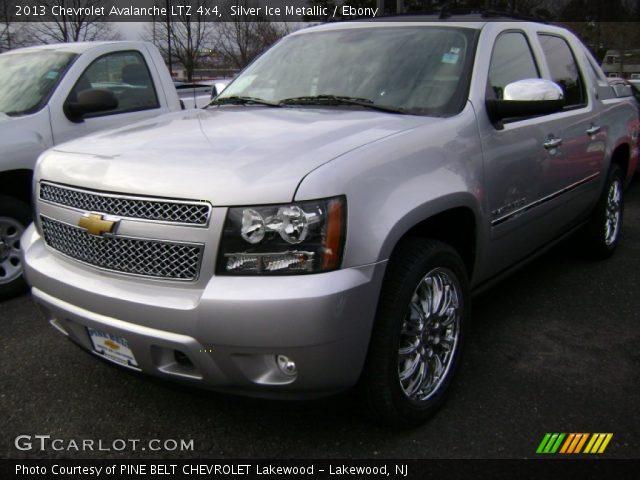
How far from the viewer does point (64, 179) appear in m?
2.63

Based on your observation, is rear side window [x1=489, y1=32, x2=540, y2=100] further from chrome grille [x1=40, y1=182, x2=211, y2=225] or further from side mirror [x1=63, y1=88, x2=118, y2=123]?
side mirror [x1=63, y1=88, x2=118, y2=123]

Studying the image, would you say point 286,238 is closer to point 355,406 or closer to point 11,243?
point 355,406

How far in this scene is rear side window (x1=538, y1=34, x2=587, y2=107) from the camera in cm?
413

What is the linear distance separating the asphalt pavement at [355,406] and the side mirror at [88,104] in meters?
1.65

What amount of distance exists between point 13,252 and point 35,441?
2211mm

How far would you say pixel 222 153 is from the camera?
97.7 inches

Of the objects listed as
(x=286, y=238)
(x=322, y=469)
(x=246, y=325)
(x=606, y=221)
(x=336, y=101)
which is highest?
(x=336, y=101)

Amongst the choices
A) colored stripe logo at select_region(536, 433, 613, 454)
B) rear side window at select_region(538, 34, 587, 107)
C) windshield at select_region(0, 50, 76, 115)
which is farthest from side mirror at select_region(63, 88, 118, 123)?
colored stripe logo at select_region(536, 433, 613, 454)

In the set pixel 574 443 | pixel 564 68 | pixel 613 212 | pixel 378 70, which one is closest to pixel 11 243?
pixel 378 70

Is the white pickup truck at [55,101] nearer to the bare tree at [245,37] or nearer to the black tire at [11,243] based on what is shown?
the black tire at [11,243]

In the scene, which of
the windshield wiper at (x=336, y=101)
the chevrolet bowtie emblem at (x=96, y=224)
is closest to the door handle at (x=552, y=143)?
the windshield wiper at (x=336, y=101)

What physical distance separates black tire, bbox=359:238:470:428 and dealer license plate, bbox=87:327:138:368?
93 centimetres

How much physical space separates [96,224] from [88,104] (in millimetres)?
2521

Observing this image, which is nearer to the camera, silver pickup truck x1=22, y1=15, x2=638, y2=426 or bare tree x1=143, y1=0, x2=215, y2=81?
silver pickup truck x1=22, y1=15, x2=638, y2=426
